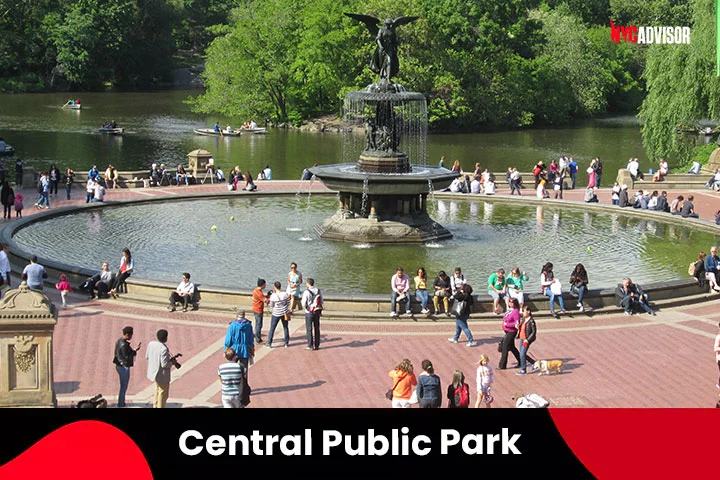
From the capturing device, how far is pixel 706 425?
1222 cm

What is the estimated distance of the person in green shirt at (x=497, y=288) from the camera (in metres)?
25.1

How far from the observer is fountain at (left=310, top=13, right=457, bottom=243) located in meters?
33.8

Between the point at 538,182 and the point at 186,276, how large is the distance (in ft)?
84.4

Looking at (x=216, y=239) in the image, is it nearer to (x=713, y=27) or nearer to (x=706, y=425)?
(x=706, y=425)

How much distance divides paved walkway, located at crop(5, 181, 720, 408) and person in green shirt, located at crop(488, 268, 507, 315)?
461mm

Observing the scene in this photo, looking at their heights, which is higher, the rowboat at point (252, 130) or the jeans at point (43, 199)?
the rowboat at point (252, 130)

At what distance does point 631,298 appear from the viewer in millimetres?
25547

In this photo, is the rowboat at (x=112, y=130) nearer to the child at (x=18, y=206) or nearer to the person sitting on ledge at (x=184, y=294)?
the child at (x=18, y=206)

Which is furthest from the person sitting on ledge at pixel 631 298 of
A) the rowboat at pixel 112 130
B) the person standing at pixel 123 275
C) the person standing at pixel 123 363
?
the rowboat at pixel 112 130

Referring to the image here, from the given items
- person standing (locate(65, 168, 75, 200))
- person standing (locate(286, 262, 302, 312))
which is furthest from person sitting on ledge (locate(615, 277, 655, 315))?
person standing (locate(65, 168, 75, 200))

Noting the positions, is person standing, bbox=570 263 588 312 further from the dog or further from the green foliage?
the green foliage

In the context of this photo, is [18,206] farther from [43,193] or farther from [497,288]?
[497,288]

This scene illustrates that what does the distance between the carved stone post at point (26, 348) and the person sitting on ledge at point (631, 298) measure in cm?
1417

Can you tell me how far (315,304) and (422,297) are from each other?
12.6ft
